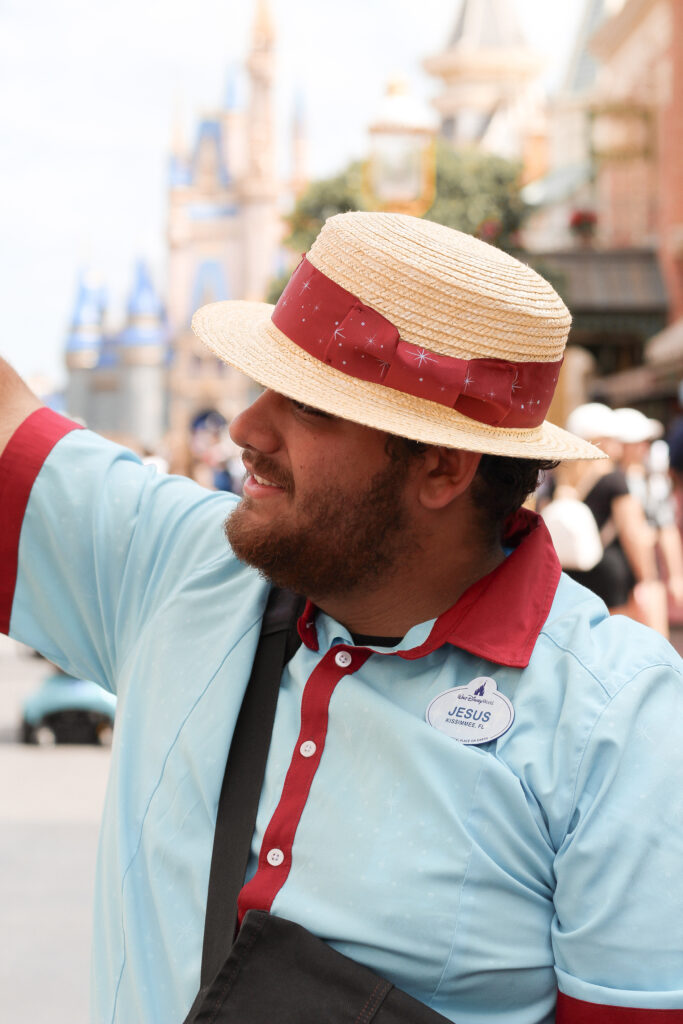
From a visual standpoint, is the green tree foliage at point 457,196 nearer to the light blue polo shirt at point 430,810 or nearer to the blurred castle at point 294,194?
the blurred castle at point 294,194

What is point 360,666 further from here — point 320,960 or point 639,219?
point 639,219

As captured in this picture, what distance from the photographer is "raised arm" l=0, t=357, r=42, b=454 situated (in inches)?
80.9

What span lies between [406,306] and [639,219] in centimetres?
2851

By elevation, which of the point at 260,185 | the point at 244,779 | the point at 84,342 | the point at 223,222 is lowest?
the point at 84,342

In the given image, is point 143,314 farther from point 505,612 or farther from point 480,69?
point 505,612

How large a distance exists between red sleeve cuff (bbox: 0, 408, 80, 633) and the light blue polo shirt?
22 cm

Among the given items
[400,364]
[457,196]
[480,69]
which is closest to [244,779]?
[400,364]

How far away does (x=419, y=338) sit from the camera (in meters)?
1.75

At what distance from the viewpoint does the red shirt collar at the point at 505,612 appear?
5.62 feet

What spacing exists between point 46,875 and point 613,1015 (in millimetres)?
4225

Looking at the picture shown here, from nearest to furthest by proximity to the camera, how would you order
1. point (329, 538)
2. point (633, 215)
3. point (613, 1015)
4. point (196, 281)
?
point (613, 1015) < point (329, 538) < point (633, 215) < point (196, 281)

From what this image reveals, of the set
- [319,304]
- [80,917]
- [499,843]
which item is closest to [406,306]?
[319,304]

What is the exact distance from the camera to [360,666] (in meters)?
1.77

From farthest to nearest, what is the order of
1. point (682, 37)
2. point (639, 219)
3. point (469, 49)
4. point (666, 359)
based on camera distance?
point (469, 49) < point (639, 219) < point (682, 37) < point (666, 359)
